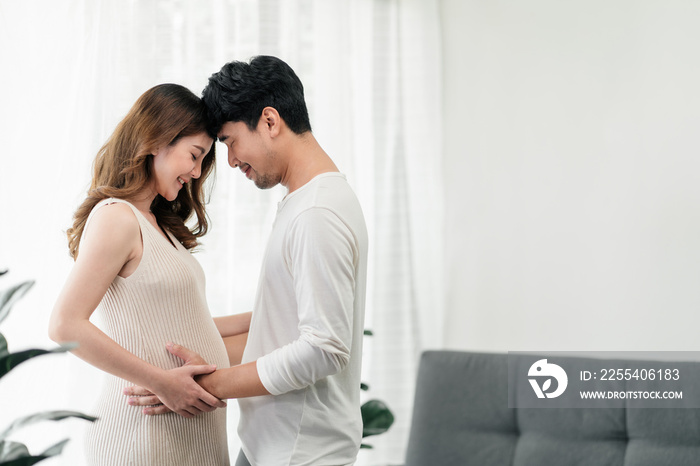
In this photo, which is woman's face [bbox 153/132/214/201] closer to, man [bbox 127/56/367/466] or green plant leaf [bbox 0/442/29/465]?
man [bbox 127/56/367/466]

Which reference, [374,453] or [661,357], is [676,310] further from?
[374,453]

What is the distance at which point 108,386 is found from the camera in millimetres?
1279

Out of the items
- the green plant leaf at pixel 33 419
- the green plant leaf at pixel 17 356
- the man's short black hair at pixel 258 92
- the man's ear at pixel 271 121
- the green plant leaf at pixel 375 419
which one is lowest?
the green plant leaf at pixel 375 419

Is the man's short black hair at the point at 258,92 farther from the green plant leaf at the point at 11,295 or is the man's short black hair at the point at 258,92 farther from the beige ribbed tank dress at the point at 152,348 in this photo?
the green plant leaf at the point at 11,295

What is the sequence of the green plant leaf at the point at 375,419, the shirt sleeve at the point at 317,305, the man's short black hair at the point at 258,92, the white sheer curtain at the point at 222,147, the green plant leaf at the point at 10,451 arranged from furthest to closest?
the green plant leaf at the point at 375,419, the white sheer curtain at the point at 222,147, the man's short black hair at the point at 258,92, the shirt sleeve at the point at 317,305, the green plant leaf at the point at 10,451

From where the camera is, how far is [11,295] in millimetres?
896

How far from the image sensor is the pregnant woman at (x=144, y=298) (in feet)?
3.88

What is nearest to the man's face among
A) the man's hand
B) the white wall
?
the man's hand

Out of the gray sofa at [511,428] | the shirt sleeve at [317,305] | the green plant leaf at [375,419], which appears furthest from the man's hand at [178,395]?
the gray sofa at [511,428]

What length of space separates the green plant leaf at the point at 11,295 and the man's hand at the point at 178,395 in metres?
0.37

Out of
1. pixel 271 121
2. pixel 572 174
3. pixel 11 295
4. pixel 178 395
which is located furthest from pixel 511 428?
pixel 11 295

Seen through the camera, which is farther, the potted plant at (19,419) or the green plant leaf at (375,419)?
the green plant leaf at (375,419)

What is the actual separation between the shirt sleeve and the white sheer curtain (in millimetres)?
701

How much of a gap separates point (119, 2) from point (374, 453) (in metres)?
1.78
